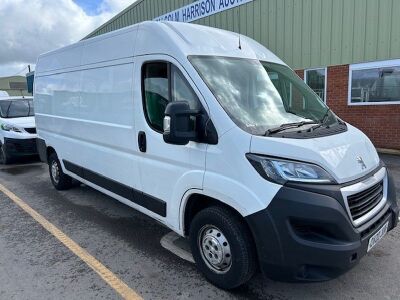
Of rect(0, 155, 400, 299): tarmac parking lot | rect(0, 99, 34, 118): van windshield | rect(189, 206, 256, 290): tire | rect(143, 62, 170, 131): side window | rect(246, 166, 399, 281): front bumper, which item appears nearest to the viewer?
rect(246, 166, 399, 281): front bumper

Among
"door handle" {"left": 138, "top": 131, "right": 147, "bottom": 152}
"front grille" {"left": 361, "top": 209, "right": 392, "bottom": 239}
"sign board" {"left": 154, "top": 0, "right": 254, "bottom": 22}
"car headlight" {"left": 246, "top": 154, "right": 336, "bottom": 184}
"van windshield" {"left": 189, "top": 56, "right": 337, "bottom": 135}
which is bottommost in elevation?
"front grille" {"left": 361, "top": 209, "right": 392, "bottom": 239}

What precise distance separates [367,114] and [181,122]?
8633mm

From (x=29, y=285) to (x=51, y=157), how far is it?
393 cm

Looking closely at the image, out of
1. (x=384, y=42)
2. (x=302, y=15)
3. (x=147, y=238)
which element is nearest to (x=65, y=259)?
(x=147, y=238)

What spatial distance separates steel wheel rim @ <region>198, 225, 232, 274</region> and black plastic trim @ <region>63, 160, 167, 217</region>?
2.06 feet

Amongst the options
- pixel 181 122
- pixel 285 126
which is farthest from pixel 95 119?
pixel 285 126

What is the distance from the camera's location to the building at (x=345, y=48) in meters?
9.48

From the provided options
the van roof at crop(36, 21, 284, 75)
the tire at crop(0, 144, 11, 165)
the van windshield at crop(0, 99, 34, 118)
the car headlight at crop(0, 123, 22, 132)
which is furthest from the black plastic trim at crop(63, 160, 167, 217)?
the van windshield at crop(0, 99, 34, 118)

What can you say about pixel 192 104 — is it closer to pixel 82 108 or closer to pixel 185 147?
pixel 185 147

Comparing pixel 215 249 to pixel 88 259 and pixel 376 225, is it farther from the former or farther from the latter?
pixel 88 259

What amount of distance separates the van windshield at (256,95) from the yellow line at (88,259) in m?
1.80

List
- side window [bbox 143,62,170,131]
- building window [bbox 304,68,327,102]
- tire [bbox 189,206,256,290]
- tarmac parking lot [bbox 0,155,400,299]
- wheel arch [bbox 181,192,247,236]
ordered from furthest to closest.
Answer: building window [bbox 304,68,327,102]
side window [bbox 143,62,170,131]
wheel arch [bbox 181,192,247,236]
tarmac parking lot [bbox 0,155,400,299]
tire [bbox 189,206,256,290]

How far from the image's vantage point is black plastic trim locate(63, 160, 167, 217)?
12.7 feet

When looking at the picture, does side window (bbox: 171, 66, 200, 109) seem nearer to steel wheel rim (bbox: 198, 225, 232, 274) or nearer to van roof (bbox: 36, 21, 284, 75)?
van roof (bbox: 36, 21, 284, 75)
